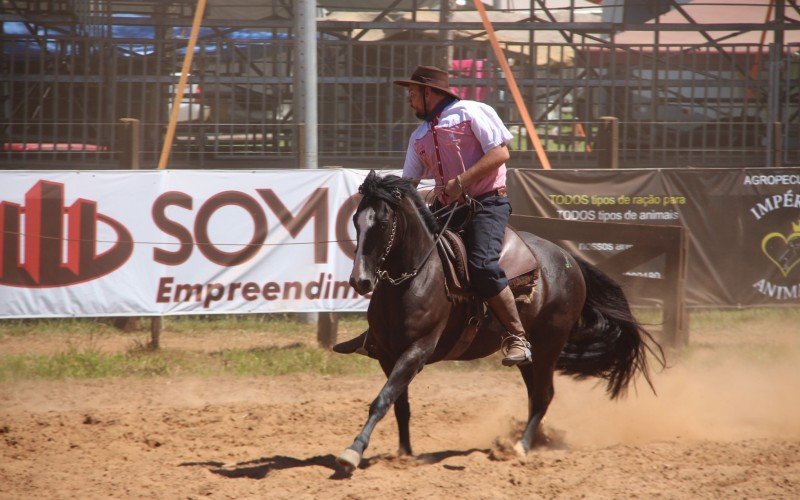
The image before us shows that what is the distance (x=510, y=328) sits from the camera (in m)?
6.33

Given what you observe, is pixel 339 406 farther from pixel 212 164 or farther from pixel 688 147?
pixel 688 147

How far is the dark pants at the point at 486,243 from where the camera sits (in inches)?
240

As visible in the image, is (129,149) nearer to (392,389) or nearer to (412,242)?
(412,242)

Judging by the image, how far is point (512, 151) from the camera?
13.1 m

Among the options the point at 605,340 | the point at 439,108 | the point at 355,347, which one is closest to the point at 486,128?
the point at 439,108

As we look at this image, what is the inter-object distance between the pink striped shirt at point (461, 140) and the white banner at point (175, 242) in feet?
11.6

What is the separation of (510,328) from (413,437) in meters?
1.35

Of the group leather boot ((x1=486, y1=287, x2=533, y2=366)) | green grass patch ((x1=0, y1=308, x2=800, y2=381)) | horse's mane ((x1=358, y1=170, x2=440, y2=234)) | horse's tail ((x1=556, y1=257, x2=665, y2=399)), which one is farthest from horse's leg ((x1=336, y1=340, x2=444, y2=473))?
green grass patch ((x1=0, y1=308, x2=800, y2=381))

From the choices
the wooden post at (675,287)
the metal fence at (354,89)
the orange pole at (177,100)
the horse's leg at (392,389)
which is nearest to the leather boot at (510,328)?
the horse's leg at (392,389)

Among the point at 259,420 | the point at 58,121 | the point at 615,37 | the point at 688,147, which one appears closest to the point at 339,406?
the point at 259,420

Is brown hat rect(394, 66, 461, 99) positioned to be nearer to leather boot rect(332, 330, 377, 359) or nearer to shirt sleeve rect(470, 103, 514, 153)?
shirt sleeve rect(470, 103, 514, 153)

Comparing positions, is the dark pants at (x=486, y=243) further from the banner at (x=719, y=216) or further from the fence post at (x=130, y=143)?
the fence post at (x=130, y=143)

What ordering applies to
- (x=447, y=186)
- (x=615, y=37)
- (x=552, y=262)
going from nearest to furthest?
(x=447, y=186) → (x=552, y=262) → (x=615, y=37)

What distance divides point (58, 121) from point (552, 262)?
823 centimetres
